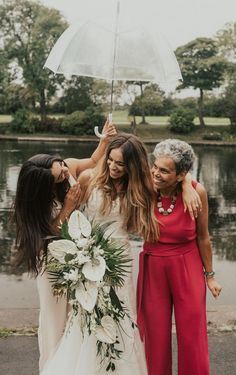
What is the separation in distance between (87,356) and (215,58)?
38.1 meters

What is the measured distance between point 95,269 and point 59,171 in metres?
0.65

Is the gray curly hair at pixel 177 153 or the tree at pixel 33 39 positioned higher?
the tree at pixel 33 39

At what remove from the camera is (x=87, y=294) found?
7.91ft

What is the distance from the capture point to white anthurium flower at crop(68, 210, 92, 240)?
2.44 m

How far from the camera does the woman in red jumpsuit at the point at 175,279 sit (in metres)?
2.90

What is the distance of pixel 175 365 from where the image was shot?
347 cm

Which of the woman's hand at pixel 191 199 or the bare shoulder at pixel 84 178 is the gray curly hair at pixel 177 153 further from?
the bare shoulder at pixel 84 178

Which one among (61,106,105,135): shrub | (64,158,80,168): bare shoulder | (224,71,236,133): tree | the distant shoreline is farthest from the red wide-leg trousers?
(224,71,236,133): tree

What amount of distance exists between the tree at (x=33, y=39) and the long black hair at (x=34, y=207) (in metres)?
36.8

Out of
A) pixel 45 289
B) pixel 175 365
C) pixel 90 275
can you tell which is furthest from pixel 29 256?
pixel 175 365

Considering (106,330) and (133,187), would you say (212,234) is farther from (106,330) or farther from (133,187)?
(106,330)

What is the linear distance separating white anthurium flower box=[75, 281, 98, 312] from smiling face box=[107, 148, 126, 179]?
69cm

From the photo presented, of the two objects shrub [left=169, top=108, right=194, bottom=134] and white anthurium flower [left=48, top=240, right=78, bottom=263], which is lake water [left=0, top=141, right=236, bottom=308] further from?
shrub [left=169, top=108, right=194, bottom=134]

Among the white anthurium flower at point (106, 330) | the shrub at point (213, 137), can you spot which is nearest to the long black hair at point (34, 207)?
the white anthurium flower at point (106, 330)
